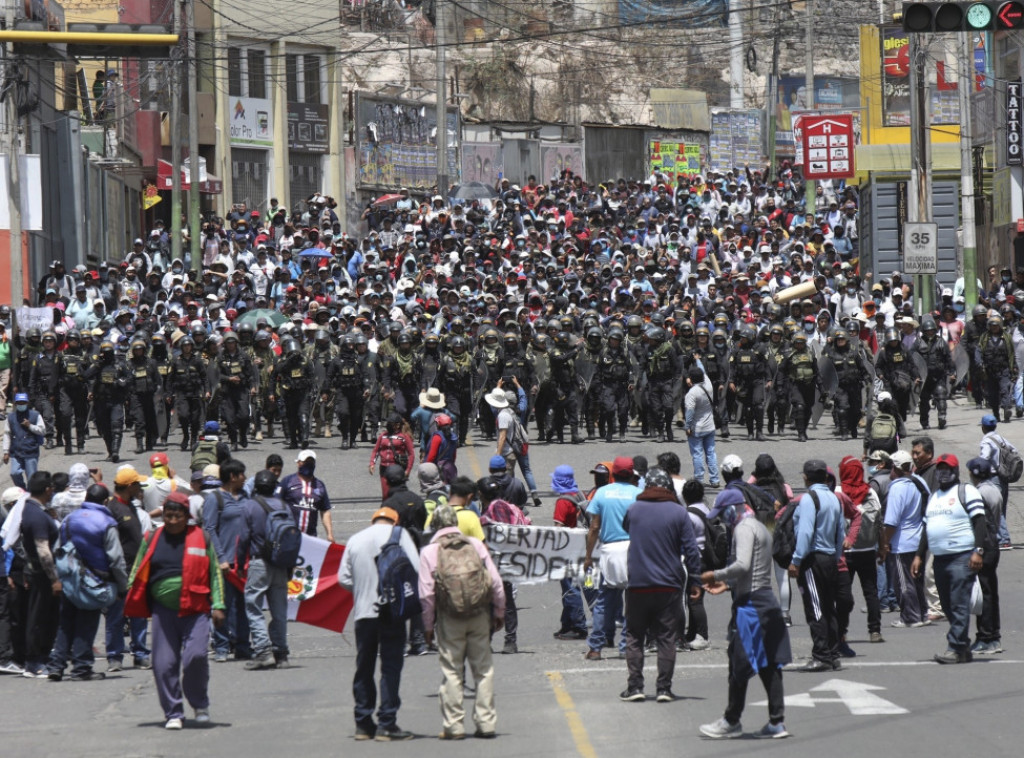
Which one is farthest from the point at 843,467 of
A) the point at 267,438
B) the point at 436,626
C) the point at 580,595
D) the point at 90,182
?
the point at 90,182

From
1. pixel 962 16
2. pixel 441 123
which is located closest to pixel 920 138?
pixel 962 16

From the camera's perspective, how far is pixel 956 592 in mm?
13375

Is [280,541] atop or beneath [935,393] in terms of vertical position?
beneath

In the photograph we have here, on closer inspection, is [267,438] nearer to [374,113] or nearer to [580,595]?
[580,595]

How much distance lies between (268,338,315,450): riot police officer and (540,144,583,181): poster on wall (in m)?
44.3

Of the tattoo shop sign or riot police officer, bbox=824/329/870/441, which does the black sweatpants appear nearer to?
the tattoo shop sign

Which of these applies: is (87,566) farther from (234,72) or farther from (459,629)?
Result: (234,72)

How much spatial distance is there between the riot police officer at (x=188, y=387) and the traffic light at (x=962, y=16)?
1174cm

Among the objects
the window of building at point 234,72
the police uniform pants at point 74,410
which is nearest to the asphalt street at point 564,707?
the police uniform pants at point 74,410

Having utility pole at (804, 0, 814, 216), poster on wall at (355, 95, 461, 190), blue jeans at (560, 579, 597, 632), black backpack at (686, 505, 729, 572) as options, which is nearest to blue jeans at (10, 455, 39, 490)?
blue jeans at (560, 579, 597, 632)

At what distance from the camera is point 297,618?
46.3ft

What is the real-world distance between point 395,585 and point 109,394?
14508 mm

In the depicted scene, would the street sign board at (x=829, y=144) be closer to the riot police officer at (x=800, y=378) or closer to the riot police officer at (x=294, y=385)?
the riot police officer at (x=800, y=378)

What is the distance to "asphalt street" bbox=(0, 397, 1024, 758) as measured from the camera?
34.7 feet
